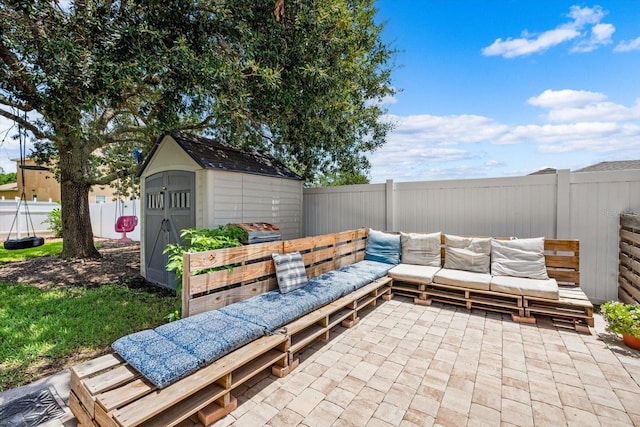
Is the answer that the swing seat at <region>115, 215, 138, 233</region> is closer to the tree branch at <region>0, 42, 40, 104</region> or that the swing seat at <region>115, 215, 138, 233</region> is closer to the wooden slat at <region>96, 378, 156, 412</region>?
the tree branch at <region>0, 42, 40, 104</region>

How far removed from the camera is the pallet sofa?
175cm

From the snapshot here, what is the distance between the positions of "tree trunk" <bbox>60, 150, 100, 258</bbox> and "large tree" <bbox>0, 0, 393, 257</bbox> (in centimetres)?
104

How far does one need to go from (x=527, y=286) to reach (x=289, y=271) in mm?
3302

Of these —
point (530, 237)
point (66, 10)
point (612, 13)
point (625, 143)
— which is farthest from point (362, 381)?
point (625, 143)

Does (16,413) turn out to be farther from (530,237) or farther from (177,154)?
(530,237)

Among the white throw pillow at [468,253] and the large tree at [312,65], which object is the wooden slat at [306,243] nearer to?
the white throw pillow at [468,253]

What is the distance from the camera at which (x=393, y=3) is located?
248 inches

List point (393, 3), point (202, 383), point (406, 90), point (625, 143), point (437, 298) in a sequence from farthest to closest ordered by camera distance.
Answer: point (625, 143) < point (406, 90) < point (393, 3) < point (437, 298) < point (202, 383)

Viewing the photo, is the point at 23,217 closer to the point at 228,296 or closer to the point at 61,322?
the point at 61,322

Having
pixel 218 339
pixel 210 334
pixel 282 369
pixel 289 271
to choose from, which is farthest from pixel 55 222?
pixel 282 369

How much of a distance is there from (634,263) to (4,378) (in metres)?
7.20

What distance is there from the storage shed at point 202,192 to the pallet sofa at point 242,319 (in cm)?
168

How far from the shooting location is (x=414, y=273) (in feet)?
15.3

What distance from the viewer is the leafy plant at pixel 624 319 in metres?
3.08
